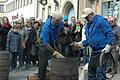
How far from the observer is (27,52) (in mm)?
16281

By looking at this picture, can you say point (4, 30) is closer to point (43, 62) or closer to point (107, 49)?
point (43, 62)

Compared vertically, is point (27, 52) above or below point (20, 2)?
below

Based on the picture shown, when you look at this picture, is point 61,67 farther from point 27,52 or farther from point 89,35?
point 27,52

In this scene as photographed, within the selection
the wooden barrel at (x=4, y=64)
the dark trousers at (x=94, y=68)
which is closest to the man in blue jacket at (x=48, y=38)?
the dark trousers at (x=94, y=68)

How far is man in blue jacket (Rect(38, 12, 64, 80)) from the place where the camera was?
960 centimetres

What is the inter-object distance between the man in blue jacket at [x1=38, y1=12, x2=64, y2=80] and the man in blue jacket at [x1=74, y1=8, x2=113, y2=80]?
0.97 metres

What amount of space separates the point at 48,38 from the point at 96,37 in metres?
1.36

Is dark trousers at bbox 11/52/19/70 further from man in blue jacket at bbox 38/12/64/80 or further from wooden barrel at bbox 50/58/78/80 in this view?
wooden barrel at bbox 50/58/78/80

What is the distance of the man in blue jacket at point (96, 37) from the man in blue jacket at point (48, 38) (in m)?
0.97

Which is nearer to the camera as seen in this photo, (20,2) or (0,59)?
(0,59)

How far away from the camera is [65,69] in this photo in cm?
908

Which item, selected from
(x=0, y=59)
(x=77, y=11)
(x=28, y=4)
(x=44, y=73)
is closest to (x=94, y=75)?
(x=44, y=73)

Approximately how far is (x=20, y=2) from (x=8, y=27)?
35459 millimetres

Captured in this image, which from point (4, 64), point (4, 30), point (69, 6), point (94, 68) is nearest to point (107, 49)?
point (94, 68)
